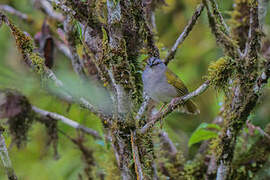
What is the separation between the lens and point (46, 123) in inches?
95.7

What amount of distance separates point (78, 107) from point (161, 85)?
0.56 metres

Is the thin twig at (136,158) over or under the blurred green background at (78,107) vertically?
under

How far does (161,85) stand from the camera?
1960 mm

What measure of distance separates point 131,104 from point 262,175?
3.00ft

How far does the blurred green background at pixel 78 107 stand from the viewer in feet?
8.50

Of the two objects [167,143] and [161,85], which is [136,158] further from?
[167,143]

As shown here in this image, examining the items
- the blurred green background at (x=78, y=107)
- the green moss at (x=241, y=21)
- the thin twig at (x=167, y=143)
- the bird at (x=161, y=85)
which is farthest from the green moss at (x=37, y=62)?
the green moss at (x=241, y=21)

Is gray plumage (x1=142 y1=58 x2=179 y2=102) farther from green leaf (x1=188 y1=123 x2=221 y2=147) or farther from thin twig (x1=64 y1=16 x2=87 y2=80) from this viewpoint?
thin twig (x1=64 y1=16 x2=87 y2=80)

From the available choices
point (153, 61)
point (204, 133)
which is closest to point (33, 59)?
point (153, 61)

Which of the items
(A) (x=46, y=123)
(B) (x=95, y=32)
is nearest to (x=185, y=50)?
(A) (x=46, y=123)

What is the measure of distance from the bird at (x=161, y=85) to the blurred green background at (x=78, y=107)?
136mm

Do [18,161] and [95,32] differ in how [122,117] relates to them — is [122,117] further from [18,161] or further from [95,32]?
[18,161]

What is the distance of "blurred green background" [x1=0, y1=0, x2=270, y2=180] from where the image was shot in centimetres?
259

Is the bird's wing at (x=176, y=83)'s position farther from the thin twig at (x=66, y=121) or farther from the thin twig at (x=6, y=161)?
the thin twig at (x=6, y=161)
